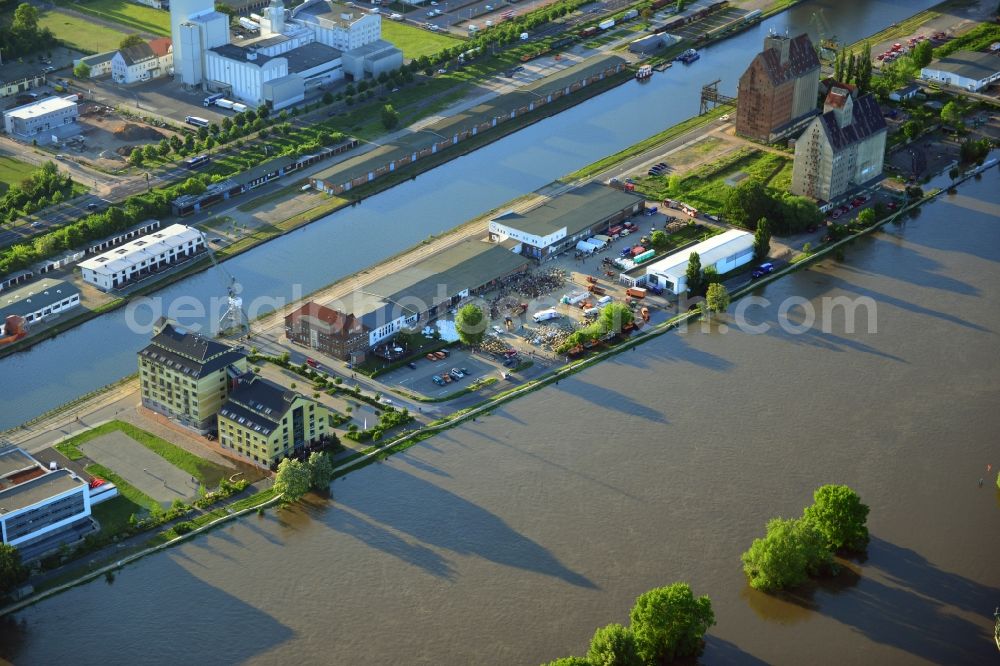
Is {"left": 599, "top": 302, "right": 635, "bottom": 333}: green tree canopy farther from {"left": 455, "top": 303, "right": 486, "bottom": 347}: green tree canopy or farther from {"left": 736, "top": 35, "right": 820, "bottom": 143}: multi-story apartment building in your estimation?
{"left": 736, "top": 35, "right": 820, "bottom": 143}: multi-story apartment building

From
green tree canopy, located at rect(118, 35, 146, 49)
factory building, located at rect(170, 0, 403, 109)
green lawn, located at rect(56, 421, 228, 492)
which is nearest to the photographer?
green lawn, located at rect(56, 421, 228, 492)

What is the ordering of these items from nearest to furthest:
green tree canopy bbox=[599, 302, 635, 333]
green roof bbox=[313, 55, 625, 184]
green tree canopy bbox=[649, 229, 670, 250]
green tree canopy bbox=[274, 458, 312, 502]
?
1. green tree canopy bbox=[274, 458, 312, 502]
2. green tree canopy bbox=[599, 302, 635, 333]
3. green tree canopy bbox=[649, 229, 670, 250]
4. green roof bbox=[313, 55, 625, 184]

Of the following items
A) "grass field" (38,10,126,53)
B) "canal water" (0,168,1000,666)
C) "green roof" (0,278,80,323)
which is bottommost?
"canal water" (0,168,1000,666)

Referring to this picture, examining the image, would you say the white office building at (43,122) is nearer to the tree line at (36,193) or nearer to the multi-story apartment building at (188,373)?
the tree line at (36,193)

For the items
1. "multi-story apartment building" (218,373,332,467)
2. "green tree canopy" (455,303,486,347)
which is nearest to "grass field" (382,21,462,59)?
"green tree canopy" (455,303,486,347)

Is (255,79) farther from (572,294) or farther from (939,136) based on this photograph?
(939,136)

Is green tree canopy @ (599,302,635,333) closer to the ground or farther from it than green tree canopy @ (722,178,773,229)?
closer to the ground
